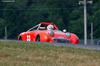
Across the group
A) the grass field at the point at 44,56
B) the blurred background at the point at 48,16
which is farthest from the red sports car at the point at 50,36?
the blurred background at the point at 48,16

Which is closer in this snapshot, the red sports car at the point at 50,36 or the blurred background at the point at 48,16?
the red sports car at the point at 50,36

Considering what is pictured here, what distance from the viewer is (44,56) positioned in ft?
53.9

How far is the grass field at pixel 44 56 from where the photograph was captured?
Answer: 48.9 feet

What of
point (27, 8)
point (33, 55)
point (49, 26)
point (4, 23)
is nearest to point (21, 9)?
point (27, 8)

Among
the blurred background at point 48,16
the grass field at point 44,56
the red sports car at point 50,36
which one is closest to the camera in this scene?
the grass field at point 44,56

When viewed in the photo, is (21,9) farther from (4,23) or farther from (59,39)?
(59,39)

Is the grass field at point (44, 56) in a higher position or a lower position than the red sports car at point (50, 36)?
lower

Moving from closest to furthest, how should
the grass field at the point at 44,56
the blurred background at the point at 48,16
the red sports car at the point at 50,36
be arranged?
the grass field at the point at 44,56 < the red sports car at the point at 50,36 < the blurred background at the point at 48,16

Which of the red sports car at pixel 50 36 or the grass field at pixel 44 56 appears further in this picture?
the red sports car at pixel 50 36

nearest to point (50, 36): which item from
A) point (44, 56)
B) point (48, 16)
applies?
point (44, 56)

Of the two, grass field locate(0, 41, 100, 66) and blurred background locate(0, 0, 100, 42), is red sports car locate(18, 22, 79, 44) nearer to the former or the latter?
grass field locate(0, 41, 100, 66)

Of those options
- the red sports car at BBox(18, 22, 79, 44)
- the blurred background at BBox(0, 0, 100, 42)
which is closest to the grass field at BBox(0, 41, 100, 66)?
the red sports car at BBox(18, 22, 79, 44)

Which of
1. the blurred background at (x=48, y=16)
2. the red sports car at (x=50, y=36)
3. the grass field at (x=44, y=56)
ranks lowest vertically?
the grass field at (x=44, y=56)

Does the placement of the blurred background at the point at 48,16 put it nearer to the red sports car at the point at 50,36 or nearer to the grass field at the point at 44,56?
the red sports car at the point at 50,36
